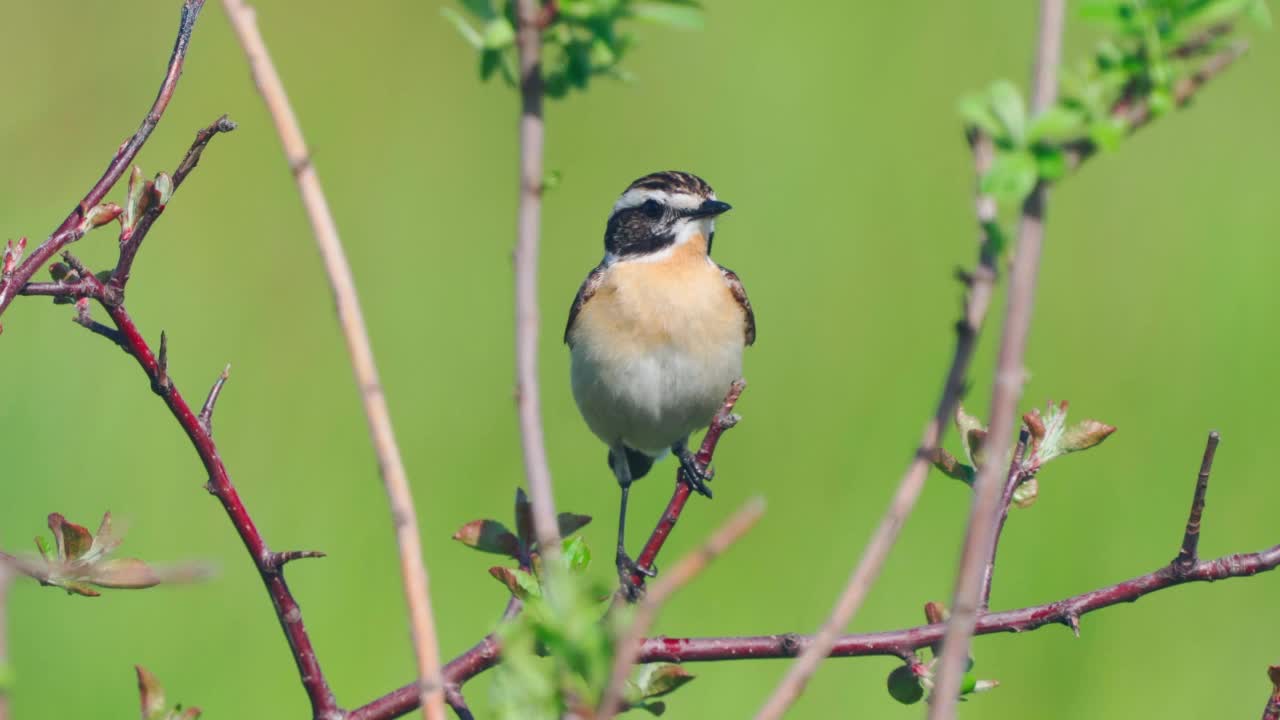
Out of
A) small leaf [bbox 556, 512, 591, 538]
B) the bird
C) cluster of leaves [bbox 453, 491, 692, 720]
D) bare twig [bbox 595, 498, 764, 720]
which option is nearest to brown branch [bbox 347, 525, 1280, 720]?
small leaf [bbox 556, 512, 591, 538]

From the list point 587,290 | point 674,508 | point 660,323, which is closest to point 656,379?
point 660,323

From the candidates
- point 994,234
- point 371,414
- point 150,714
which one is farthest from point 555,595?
point 150,714

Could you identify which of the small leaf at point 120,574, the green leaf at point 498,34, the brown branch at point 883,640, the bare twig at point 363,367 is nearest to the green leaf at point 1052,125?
the green leaf at point 498,34

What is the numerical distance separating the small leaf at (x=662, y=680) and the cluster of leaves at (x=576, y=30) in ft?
3.09

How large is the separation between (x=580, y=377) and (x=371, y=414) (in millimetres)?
3597

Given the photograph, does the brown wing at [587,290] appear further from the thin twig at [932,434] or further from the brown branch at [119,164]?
the thin twig at [932,434]

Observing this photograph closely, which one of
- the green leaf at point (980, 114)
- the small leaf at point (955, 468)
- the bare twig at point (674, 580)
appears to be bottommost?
the bare twig at point (674, 580)

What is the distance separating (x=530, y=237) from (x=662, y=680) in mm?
971

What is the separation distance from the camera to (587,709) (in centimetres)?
111

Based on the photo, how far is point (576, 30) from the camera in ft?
4.25

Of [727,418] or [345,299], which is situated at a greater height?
[727,418]

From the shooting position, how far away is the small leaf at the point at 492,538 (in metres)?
2.19

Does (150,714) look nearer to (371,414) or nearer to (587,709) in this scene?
(371,414)

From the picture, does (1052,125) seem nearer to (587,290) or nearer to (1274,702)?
(1274,702)
